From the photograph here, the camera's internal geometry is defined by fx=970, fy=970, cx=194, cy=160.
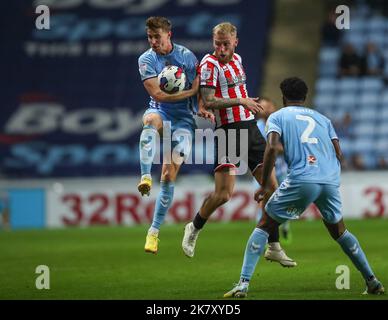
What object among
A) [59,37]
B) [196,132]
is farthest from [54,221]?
[196,132]

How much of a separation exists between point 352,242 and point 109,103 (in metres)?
17.8

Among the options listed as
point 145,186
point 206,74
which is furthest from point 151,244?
point 206,74

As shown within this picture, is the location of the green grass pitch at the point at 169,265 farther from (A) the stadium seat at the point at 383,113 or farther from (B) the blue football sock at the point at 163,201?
(A) the stadium seat at the point at 383,113

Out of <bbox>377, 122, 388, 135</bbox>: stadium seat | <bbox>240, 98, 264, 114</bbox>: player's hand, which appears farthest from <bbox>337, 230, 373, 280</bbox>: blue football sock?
<bbox>377, 122, 388, 135</bbox>: stadium seat

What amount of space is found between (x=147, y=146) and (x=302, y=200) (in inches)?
96.0

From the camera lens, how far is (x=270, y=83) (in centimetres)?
2617

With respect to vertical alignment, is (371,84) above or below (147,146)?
above

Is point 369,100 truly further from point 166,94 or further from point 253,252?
point 253,252

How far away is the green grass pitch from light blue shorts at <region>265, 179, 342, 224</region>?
790mm

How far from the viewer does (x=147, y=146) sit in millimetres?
10688

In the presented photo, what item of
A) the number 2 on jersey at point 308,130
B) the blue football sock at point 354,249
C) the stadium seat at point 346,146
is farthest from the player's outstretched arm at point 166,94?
the stadium seat at point 346,146

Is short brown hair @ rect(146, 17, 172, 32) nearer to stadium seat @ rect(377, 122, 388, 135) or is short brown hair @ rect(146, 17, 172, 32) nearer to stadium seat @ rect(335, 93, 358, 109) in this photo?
stadium seat @ rect(377, 122, 388, 135)

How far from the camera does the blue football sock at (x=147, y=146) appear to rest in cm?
1063

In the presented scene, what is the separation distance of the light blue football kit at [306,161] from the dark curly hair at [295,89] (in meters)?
0.11
